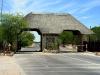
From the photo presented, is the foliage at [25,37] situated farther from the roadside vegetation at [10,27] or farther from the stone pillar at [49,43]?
the roadside vegetation at [10,27]

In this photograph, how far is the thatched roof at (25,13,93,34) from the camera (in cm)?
7697

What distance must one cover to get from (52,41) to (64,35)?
19.0ft

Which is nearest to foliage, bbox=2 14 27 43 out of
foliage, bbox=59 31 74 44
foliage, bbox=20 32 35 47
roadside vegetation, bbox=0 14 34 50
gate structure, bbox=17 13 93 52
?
roadside vegetation, bbox=0 14 34 50

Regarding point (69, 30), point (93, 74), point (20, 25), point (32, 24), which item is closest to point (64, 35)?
point (69, 30)

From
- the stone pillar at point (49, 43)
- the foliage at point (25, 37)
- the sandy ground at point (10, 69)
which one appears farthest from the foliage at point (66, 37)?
the sandy ground at point (10, 69)

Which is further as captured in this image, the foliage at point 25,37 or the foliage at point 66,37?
the foliage at point 25,37

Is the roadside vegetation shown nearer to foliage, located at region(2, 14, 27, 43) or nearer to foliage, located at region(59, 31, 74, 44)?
foliage, located at region(2, 14, 27, 43)

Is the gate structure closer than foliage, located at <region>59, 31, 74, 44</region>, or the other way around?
the gate structure

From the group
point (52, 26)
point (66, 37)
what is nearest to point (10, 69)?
point (52, 26)

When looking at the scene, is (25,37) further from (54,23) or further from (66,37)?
(66,37)

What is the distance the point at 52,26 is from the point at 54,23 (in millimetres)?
1749

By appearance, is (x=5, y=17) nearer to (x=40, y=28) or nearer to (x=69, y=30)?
(x=40, y=28)

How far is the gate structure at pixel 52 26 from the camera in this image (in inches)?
2977

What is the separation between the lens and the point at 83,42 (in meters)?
76.8
